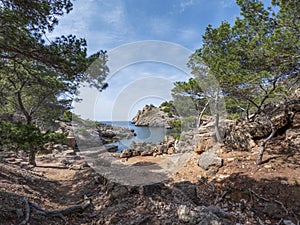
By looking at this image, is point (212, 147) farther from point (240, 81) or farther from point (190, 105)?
point (240, 81)

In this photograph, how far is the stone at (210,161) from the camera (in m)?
5.45

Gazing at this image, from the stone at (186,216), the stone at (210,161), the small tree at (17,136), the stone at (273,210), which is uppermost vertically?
the small tree at (17,136)

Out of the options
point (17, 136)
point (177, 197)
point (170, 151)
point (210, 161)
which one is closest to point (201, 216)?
point (177, 197)

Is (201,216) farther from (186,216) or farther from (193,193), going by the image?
(193,193)

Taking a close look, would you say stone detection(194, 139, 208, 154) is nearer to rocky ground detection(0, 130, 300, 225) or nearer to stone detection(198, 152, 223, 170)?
stone detection(198, 152, 223, 170)

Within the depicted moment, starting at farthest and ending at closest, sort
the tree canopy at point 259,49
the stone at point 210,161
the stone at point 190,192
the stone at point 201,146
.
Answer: the stone at point 201,146
the stone at point 210,161
the stone at point 190,192
the tree canopy at point 259,49

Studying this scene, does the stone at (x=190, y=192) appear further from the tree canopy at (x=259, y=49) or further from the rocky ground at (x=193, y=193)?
the tree canopy at (x=259, y=49)

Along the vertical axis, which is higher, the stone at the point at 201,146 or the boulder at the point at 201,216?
the stone at the point at 201,146

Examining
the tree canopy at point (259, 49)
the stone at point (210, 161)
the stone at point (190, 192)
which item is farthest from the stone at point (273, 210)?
the tree canopy at point (259, 49)

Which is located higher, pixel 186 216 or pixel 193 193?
pixel 186 216

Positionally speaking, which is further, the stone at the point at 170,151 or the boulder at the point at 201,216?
the stone at the point at 170,151

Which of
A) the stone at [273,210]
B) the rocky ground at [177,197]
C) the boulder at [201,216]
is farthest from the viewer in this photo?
the stone at [273,210]

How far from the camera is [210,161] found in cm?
563

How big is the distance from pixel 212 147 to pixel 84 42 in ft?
20.0
